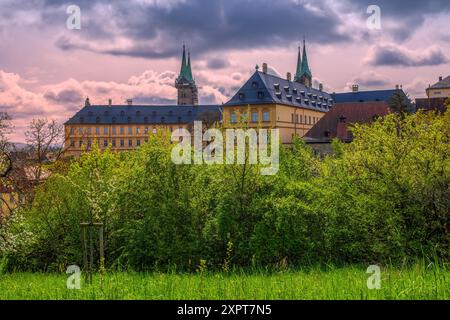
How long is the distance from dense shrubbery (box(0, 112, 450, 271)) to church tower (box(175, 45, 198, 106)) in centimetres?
14065

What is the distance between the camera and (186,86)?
158500 millimetres

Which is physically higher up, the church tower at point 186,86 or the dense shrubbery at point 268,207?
the church tower at point 186,86

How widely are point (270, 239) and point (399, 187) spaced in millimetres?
3588

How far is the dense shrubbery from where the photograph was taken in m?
15.0

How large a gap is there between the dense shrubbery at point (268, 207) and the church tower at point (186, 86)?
141 m

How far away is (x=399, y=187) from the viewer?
1501 centimetres

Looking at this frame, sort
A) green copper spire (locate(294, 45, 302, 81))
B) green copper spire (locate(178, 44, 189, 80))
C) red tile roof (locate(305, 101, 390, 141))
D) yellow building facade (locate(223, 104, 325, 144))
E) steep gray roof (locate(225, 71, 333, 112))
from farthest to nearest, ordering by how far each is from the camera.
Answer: green copper spire (locate(178, 44, 189, 80))
green copper spire (locate(294, 45, 302, 81))
steep gray roof (locate(225, 71, 333, 112))
yellow building facade (locate(223, 104, 325, 144))
red tile roof (locate(305, 101, 390, 141))

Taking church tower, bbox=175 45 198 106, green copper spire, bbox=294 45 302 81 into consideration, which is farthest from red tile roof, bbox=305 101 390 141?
church tower, bbox=175 45 198 106

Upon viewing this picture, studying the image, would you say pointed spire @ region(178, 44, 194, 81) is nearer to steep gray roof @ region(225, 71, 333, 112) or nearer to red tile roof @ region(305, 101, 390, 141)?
steep gray roof @ region(225, 71, 333, 112)

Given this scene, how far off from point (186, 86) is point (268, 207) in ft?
473

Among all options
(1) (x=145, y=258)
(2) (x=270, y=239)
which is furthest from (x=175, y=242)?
(2) (x=270, y=239)

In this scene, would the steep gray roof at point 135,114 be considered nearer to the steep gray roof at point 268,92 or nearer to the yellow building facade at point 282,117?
the steep gray roof at point 268,92

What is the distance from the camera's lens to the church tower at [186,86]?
159 meters

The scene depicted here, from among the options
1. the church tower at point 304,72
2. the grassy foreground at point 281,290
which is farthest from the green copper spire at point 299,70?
the grassy foreground at point 281,290
